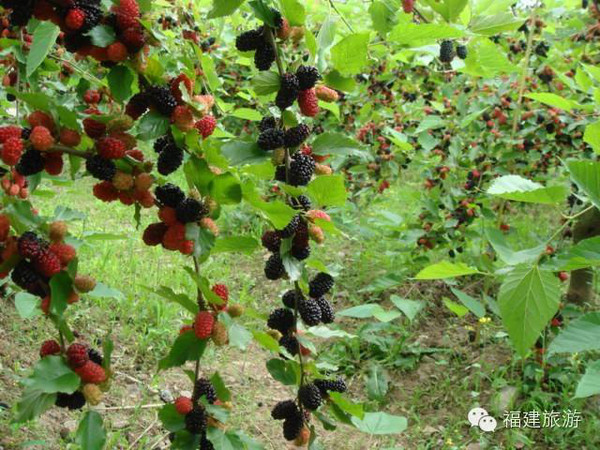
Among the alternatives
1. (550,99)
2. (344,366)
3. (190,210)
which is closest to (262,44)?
(190,210)

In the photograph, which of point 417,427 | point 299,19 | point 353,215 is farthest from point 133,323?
point 299,19

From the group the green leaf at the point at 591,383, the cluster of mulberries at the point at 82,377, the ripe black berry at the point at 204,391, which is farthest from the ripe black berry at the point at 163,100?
the green leaf at the point at 591,383

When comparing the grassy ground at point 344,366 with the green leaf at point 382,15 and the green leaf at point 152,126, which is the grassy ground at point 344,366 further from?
the green leaf at point 152,126

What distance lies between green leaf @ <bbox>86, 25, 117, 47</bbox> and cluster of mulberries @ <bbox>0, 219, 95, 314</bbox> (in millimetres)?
309

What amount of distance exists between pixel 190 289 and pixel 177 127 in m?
1.97

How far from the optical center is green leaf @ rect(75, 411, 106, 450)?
39.4 inches

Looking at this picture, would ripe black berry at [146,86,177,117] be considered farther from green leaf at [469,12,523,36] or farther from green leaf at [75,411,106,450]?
green leaf at [469,12,523,36]

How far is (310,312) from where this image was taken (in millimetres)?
1111

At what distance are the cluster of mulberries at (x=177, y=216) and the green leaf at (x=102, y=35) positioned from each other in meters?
0.25

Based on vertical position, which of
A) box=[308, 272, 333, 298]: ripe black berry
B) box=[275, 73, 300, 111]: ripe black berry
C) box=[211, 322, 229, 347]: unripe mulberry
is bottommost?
box=[308, 272, 333, 298]: ripe black berry

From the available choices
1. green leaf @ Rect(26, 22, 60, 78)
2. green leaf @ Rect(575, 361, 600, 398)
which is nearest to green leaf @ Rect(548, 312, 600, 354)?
green leaf @ Rect(575, 361, 600, 398)

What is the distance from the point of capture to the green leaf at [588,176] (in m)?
0.92

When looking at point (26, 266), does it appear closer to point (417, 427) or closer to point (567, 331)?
point (567, 331)

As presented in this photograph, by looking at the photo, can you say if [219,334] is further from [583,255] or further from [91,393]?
[583,255]
